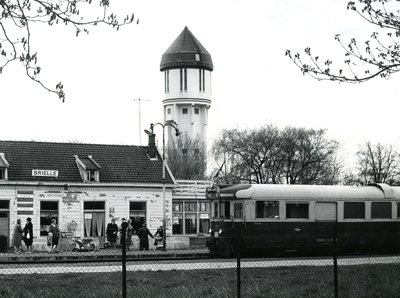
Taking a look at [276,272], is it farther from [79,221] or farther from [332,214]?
[79,221]

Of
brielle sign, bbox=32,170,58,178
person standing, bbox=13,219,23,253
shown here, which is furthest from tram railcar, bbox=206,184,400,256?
brielle sign, bbox=32,170,58,178

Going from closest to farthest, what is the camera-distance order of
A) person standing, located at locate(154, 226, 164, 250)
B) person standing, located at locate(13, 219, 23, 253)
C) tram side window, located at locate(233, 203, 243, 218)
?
Answer: tram side window, located at locate(233, 203, 243, 218)
person standing, located at locate(13, 219, 23, 253)
person standing, located at locate(154, 226, 164, 250)

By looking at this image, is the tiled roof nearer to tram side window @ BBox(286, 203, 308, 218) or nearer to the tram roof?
the tram roof

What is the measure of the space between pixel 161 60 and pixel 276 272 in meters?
86.2

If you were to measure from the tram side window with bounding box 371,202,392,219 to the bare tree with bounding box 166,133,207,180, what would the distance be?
48.1 m

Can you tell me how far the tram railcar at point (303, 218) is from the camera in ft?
112

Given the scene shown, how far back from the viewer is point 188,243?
146ft

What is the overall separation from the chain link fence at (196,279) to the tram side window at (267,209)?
22.4 ft

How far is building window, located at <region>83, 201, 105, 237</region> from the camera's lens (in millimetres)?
47500

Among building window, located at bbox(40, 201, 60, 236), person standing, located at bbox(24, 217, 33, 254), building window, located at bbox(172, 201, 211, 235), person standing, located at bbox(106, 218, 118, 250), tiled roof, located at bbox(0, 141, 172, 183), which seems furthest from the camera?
building window, located at bbox(172, 201, 211, 235)

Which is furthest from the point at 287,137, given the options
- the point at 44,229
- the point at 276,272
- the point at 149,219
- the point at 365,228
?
the point at 276,272

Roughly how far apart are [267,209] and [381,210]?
17.8ft

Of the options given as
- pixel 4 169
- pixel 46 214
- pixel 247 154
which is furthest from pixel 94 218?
pixel 247 154

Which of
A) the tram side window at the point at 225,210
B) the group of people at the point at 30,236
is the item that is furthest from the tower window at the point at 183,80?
the tram side window at the point at 225,210
